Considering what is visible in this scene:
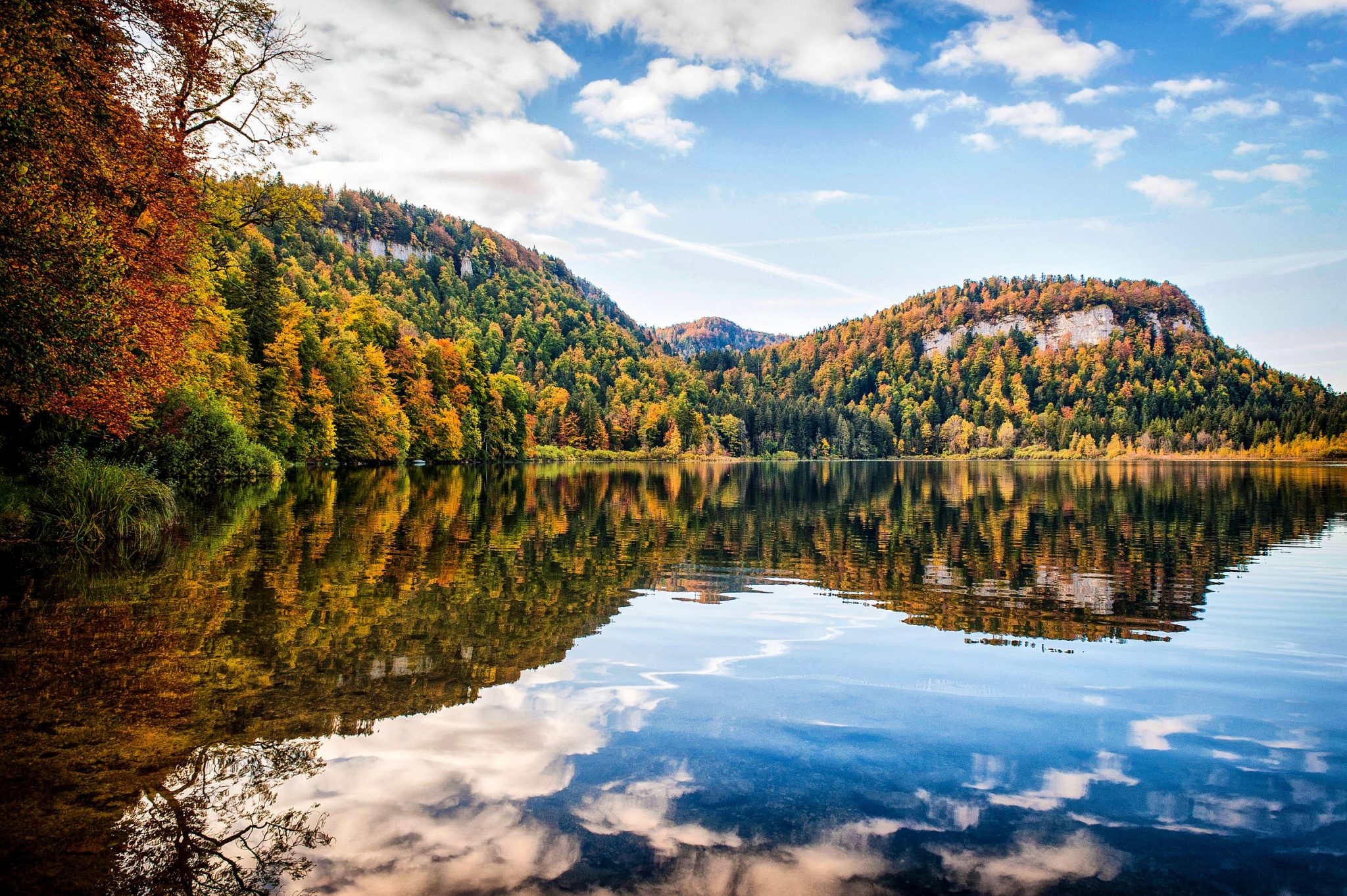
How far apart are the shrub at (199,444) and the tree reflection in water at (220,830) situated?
2584cm

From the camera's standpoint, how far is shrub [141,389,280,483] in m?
30.2

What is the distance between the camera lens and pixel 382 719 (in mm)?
7480

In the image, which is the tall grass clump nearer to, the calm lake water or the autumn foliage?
the autumn foliage

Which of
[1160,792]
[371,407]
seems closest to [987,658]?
[1160,792]

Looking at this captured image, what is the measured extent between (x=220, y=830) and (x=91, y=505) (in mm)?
16490

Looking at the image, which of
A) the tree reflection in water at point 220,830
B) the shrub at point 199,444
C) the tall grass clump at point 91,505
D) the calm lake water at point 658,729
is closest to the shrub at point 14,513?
the tall grass clump at point 91,505

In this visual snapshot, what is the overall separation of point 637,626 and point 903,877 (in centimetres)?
737

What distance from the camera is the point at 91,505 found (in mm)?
18109

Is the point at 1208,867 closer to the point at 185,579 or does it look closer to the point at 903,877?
the point at 903,877

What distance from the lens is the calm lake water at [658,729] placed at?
505cm

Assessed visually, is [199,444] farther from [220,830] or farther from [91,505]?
[220,830]

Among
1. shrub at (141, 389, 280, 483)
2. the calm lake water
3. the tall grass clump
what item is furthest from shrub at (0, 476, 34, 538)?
shrub at (141, 389, 280, 483)

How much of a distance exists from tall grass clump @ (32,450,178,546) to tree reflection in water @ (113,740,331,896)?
1467 cm

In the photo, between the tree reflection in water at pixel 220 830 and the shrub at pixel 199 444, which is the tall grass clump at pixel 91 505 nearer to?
the shrub at pixel 199 444
